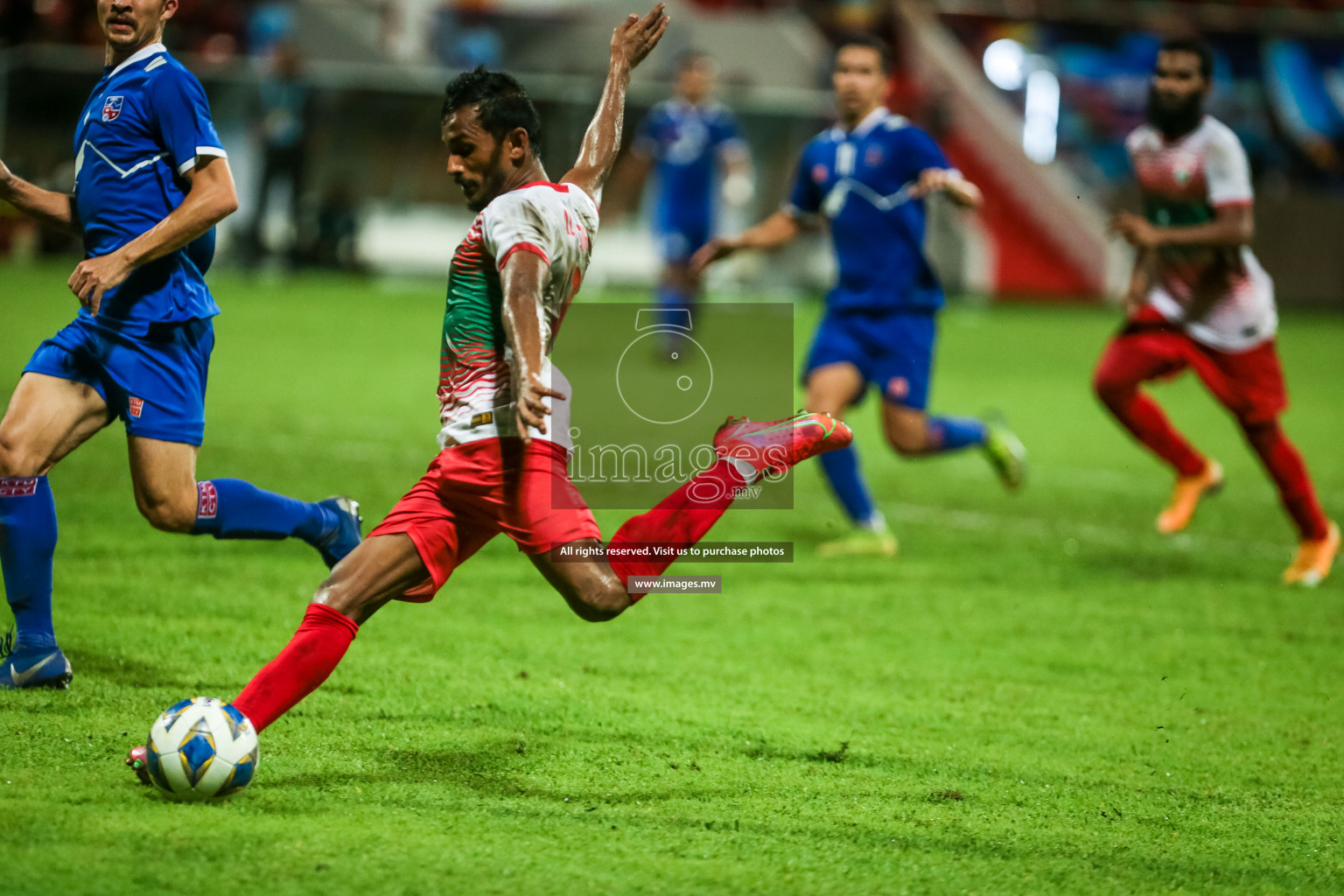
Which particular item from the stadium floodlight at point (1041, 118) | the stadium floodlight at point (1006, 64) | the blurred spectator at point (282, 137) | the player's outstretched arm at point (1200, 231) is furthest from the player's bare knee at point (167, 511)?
the stadium floodlight at point (1006, 64)

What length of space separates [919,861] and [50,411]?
285 centimetres

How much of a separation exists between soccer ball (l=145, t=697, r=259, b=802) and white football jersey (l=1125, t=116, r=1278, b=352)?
17.7ft

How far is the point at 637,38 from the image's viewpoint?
4.57 meters

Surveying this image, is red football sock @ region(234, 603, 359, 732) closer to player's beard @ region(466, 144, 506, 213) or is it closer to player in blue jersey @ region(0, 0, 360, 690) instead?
player in blue jersey @ region(0, 0, 360, 690)

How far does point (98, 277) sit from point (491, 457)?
1.28 metres

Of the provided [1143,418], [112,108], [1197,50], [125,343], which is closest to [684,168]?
[1143,418]

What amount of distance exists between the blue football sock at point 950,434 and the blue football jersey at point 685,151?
8687 millimetres

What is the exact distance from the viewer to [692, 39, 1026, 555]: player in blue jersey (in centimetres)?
750

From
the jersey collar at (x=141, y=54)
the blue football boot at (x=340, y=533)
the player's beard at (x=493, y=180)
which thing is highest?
the jersey collar at (x=141, y=54)

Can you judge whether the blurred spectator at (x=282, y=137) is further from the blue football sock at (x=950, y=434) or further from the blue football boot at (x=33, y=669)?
the blue football boot at (x=33, y=669)

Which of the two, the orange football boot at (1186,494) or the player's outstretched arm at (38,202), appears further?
the orange football boot at (1186,494)

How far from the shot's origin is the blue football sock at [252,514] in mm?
4789

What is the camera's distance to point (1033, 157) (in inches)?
1099

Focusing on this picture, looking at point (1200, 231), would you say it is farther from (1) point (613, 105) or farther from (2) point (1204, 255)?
(1) point (613, 105)
